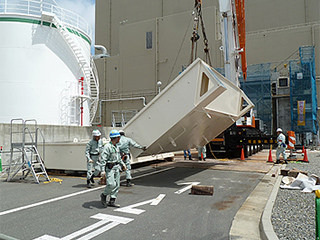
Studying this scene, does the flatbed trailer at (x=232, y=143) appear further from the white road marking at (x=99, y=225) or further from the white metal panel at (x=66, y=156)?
the white road marking at (x=99, y=225)

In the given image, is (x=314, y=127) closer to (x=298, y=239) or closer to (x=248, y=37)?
(x=248, y=37)

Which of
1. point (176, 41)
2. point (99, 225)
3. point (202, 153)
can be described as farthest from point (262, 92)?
point (99, 225)

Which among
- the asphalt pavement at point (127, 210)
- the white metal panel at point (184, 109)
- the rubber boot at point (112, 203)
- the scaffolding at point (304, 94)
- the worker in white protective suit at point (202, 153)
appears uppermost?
the scaffolding at point (304, 94)

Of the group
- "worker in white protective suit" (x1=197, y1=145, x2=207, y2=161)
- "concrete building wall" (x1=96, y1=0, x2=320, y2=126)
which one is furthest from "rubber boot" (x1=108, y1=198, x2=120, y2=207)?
"concrete building wall" (x1=96, y1=0, x2=320, y2=126)

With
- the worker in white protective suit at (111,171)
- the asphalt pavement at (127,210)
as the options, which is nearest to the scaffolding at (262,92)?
the asphalt pavement at (127,210)

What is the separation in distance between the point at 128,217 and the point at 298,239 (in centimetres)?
283

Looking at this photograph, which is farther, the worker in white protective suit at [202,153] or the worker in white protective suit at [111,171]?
the worker in white protective suit at [202,153]

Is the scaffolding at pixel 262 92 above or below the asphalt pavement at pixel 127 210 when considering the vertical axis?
above

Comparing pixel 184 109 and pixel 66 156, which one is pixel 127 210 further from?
pixel 66 156

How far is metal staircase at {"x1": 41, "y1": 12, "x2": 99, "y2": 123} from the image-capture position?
615 inches

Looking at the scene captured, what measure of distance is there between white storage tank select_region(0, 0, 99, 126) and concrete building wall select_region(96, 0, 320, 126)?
15768 mm

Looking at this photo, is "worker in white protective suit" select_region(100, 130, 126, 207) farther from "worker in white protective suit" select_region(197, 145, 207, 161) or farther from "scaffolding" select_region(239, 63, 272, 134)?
"scaffolding" select_region(239, 63, 272, 134)

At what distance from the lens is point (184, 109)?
735 centimetres

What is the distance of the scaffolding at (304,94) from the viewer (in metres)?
24.7
